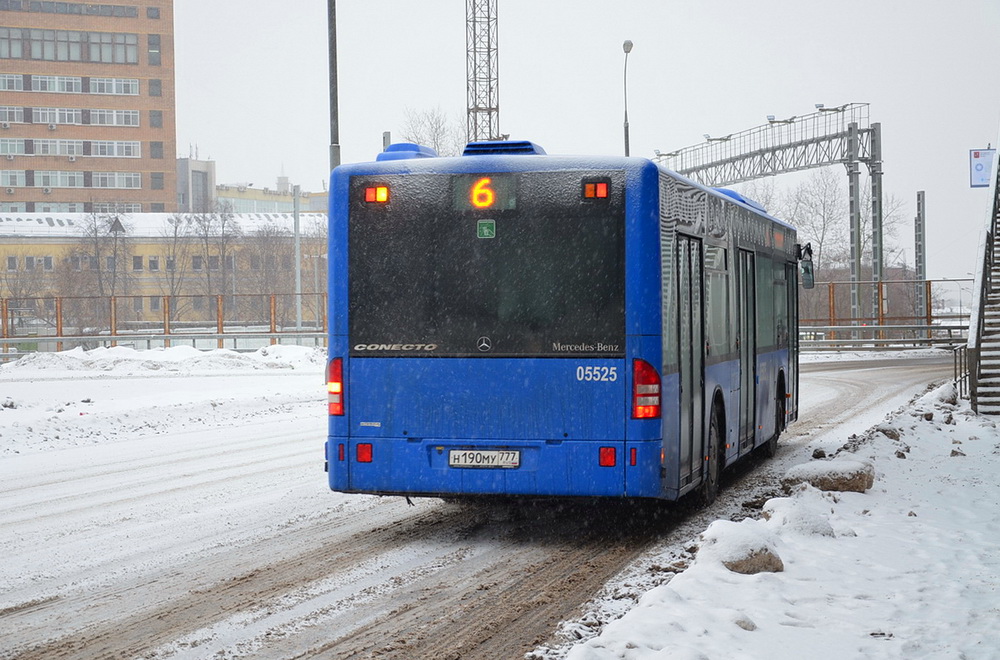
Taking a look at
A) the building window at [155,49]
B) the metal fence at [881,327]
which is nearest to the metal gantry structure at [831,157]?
the metal fence at [881,327]

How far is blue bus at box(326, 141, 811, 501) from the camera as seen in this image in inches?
350

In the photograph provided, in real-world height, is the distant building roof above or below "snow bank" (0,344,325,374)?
above

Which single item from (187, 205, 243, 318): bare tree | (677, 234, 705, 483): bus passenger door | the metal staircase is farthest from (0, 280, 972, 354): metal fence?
(187, 205, 243, 318): bare tree

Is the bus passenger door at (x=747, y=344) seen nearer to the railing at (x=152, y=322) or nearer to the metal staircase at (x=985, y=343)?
the metal staircase at (x=985, y=343)

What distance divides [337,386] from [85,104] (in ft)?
359

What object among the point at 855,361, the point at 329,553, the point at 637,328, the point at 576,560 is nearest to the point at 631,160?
the point at 637,328

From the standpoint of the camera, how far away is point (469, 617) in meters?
6.80

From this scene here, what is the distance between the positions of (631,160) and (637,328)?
119cm

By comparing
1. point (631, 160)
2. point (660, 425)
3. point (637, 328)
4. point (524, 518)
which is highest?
point (631, 160)

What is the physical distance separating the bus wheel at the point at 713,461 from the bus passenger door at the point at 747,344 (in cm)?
122

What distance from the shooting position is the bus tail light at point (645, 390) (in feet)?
29.0

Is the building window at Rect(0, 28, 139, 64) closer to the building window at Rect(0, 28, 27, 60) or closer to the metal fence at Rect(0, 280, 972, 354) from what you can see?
the building window at Rect(0, 28, 27, 60)

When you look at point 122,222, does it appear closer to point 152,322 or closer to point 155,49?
point 155,49

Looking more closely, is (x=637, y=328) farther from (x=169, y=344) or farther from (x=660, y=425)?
(x=169, y=344)
